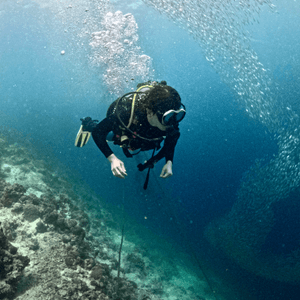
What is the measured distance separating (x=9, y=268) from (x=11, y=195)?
2.05 meters

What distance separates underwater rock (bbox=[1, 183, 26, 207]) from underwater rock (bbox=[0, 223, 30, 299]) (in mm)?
1448

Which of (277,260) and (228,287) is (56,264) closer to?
(228,287)

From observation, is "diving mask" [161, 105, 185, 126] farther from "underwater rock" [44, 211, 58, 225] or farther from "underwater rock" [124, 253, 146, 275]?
"underwater rock" [124, 253, 146, 275]

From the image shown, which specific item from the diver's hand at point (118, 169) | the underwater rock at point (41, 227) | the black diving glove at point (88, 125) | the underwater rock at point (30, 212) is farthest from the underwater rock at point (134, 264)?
the diver's hand at point (118, 169)

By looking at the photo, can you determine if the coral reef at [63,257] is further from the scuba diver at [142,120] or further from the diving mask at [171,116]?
the diving mask at [171,116]

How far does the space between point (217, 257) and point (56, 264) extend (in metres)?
10.7

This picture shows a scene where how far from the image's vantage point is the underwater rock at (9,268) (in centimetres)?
214

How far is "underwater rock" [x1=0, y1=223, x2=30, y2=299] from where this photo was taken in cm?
214

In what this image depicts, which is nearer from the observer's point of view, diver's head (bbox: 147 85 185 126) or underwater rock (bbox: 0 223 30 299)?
underwater rock (bbox: 0 223 30 299)

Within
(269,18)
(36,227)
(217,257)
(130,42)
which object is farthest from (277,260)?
(269,18)

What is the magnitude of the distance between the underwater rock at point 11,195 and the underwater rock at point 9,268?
4.75 ft

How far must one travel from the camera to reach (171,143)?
2.87 metres

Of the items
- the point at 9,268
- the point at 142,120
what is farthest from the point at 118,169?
the point at 9,268

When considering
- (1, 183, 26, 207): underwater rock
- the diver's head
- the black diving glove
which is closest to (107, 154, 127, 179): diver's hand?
the diver's head
